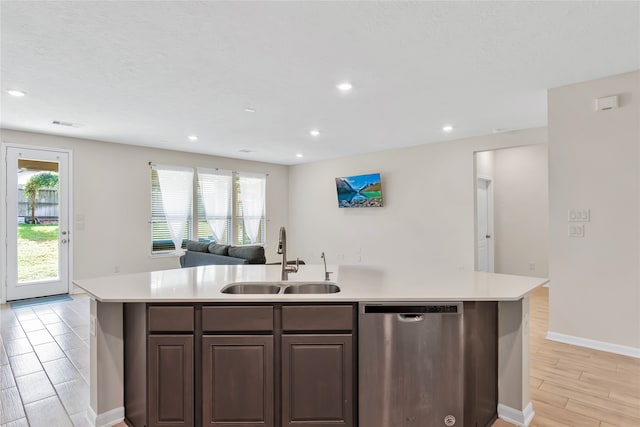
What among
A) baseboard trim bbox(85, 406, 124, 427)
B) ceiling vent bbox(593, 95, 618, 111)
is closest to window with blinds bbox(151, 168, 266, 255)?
baseboard trim bbox(85, 406, 124, 427)

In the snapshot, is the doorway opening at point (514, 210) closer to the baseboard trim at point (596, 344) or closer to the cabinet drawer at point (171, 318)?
the baseboard trim at point (596, 344)

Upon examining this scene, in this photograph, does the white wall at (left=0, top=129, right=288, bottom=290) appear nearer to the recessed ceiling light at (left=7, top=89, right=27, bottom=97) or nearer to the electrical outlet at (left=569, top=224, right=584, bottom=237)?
the recessed ceiling light at (left=7, top=89, right=27, bottom=97)

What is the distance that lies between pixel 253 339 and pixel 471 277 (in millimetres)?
1533

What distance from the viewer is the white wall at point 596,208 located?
3.09 meters

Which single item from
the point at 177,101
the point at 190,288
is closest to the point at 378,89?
the point at 177,101

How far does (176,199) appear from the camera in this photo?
6.70 meters

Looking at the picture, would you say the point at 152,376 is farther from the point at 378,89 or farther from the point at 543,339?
the point at 543,339

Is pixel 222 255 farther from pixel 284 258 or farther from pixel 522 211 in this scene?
pixel 522 211

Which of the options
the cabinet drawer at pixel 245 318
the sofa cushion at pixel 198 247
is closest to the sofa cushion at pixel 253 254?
the sofa cushion at pixel 198 247

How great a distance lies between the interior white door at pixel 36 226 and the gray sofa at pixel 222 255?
72.3 inches

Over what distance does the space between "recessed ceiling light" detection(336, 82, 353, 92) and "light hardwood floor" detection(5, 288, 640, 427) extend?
2858mm

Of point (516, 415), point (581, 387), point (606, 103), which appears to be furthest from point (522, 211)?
point (516, 415)

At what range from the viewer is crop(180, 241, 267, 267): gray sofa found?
14.9 feet

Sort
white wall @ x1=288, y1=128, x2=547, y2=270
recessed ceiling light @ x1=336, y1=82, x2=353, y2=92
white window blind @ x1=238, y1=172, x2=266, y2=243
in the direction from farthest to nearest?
white window blind @ x1=238, y1=172, x2=266, y2=243
white wall @ x1=288, y1=128, x2=547, y2=270
recessed ceiling light @ x1=336, y1=82, x2=353, y2=92
